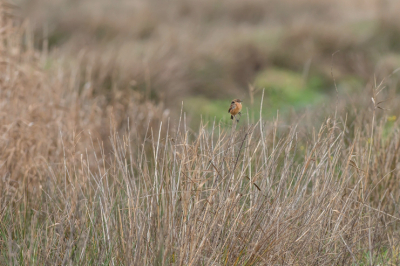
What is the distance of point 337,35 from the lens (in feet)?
37.7

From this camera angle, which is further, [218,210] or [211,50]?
[211,50]

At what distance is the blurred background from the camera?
21.7 ft

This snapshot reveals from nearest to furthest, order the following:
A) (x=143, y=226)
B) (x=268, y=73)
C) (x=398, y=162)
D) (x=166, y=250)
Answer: (x=166, y=250) → (x=143, y=226) → (x=398, y=162) → (x=268, y=73)

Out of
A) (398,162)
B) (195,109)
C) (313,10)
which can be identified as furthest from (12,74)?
(313,10)

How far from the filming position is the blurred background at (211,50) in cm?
662

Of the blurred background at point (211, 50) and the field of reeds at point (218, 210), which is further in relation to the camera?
the blurred background at point (211, 50)

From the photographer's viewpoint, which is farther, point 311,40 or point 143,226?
point 311,40

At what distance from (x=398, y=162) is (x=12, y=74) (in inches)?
108

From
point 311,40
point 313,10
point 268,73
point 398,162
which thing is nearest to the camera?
point 398,162

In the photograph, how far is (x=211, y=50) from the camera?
9883 mm

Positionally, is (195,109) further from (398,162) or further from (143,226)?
(143,226)

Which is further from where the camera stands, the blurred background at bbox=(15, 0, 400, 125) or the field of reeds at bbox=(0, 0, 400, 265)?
the blurred background at bbox=(15, 0, 400, 125)

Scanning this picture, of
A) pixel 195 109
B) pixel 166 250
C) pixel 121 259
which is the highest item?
pixel 166 250

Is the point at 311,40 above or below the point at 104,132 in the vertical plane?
above
